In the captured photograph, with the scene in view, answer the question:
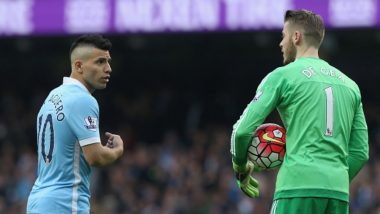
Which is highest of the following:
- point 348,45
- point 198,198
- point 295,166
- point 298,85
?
point 298,85

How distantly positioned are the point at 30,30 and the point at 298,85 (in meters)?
10.3

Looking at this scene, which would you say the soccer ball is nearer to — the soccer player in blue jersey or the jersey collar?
the soccer player in blue jersey

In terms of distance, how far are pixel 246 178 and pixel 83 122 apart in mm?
1074

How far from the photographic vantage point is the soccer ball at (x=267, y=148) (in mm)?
6371

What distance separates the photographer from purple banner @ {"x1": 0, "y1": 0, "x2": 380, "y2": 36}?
14.1m

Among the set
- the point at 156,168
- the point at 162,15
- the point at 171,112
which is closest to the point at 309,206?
the point at 162,15

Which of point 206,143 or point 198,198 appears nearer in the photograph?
point 198,198

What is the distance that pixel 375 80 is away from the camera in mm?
19031

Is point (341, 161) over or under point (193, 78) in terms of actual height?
over

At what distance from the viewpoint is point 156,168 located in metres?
16.7

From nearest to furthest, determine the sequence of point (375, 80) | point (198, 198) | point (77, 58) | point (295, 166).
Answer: point (295, 166), point (77, 58), point (198, 198), point (375, 80)

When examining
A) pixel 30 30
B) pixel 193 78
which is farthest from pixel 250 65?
pixel 30 30

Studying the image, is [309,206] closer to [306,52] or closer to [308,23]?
[306,52]

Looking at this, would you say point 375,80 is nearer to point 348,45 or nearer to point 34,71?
point 348,45
